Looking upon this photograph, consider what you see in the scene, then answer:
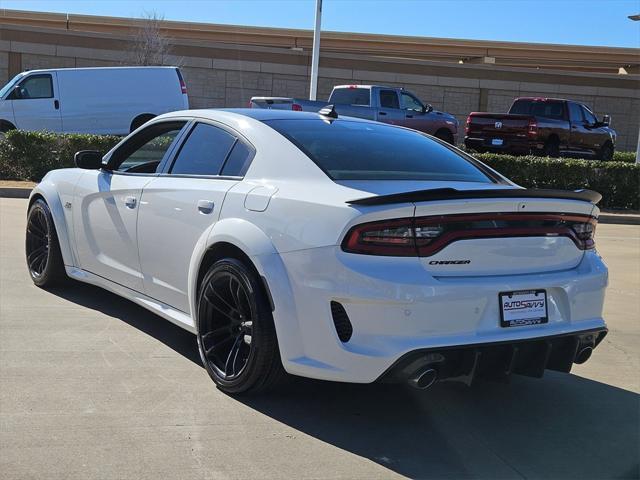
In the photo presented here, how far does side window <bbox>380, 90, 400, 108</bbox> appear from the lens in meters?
19.5

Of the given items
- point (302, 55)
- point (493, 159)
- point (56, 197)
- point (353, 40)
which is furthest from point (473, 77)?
point (56, 197)

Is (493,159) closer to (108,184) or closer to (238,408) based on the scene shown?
(108,184)

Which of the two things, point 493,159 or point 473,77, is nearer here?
point 493,159

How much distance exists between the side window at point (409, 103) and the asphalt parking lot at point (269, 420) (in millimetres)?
15504

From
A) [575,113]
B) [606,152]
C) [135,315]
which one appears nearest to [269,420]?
[135,315]

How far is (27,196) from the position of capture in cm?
1338

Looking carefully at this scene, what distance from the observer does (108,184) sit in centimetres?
521

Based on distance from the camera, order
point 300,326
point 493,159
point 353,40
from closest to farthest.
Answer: point 300,326, point 493,159, point 353,40

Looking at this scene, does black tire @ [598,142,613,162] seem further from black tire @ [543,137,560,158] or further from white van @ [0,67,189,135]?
white van @ [0,67,189,135]

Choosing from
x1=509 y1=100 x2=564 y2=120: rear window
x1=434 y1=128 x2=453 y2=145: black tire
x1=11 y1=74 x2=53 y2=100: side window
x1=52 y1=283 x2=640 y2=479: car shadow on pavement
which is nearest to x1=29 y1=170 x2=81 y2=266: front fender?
x1=52 y1=283 x2=640 y2=479: car shadow on pavement

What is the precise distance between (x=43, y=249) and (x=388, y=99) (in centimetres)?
1477

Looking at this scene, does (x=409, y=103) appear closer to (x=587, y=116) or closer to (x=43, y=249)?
(x=587, y=116)

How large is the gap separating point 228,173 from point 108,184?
1383 mm

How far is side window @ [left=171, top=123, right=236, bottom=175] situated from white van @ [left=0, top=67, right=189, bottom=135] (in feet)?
51.6
